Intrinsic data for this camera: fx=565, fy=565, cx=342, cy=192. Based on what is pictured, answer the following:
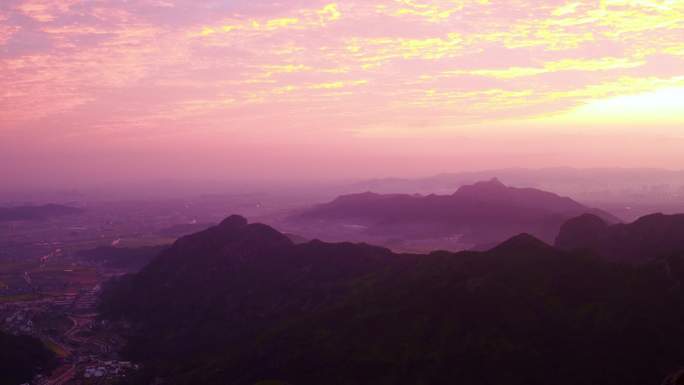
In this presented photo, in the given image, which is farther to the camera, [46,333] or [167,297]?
[167,297]

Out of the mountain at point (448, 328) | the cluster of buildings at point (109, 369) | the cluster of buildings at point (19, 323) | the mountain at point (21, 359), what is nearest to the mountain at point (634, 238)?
the mountain at point (448, 328)

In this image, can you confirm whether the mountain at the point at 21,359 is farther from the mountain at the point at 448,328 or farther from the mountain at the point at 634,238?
the mountain at the point at 634,238

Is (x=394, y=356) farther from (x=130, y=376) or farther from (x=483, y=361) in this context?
(x=130, y=376)

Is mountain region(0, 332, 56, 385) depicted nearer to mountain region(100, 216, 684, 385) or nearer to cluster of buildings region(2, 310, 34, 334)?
mountain region(100, 216, 684, 385)

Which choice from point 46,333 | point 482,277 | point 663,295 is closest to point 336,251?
point 482,277

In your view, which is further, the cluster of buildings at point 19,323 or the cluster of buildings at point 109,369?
the cluster of buildings at point 19,323

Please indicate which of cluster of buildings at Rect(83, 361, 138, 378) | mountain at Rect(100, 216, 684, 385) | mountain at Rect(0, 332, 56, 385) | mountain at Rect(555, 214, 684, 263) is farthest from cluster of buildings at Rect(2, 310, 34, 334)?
mountain at Rect(555, 214, 684, 263)
